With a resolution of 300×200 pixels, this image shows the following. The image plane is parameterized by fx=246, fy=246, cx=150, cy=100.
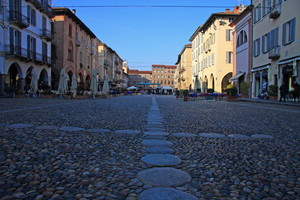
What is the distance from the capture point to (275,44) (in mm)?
19141

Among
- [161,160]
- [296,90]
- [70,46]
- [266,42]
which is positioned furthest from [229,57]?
[161,160]

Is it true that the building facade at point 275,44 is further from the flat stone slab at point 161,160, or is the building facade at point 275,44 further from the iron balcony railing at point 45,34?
the iron balcony railing at point 45,34

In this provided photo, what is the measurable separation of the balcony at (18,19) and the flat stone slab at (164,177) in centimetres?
2225

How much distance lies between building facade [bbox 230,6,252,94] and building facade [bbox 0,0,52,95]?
20368 millimetres

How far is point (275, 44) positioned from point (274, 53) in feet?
2.84

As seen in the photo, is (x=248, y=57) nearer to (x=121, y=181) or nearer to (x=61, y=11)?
(x=61, y=11)

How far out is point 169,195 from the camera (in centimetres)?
190

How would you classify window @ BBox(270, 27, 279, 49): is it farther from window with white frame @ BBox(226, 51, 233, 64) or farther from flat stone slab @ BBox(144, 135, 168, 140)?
flat stone slab @ BBox(144, 135, 168, 140)

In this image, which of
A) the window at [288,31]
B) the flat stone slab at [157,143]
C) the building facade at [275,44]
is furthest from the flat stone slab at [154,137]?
the window at [288,31]

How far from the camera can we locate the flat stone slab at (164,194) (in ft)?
6.12

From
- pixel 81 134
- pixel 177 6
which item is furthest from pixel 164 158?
pixel 177 6

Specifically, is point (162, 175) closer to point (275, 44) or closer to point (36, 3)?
point (275, 44)

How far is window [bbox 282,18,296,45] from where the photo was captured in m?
16.6

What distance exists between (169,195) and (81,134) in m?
2.86
